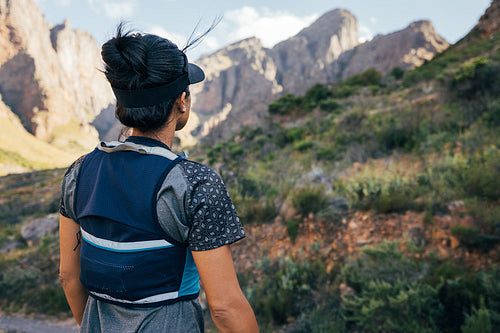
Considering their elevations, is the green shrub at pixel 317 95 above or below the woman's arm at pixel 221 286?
above

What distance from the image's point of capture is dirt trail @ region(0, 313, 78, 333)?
485 cm

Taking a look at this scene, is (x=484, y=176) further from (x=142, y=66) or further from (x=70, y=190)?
(x=70, y=190)

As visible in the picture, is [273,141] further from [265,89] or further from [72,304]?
[265,89]

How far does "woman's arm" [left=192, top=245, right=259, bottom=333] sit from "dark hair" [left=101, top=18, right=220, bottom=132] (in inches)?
20.9

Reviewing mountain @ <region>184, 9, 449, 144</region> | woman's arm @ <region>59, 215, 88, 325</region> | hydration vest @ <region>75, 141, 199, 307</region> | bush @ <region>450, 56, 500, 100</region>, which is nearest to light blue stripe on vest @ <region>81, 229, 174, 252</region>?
hydration vest @ <region>75, 141, 199, 307</region>

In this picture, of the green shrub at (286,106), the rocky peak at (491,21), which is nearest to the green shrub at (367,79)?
the green shrub at (286,106)

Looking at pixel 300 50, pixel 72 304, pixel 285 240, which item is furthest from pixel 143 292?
pixel 300 50

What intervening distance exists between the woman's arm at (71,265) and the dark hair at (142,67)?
554 mm

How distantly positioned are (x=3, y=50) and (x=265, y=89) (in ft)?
227

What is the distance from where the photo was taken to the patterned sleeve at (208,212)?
946mm

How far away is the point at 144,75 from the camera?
3.40ft

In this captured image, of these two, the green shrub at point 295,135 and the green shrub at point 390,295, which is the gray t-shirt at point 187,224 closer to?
the green shrub at point 390,295

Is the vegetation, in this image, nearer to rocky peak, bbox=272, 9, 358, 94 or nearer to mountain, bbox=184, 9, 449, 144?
mountain, bbox=184, 9, 449, 144

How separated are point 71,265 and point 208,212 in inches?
31.6
